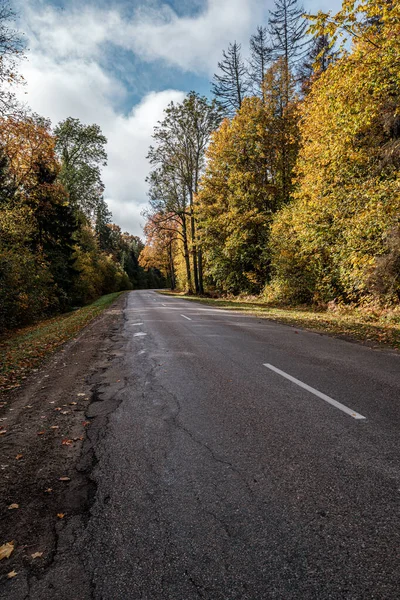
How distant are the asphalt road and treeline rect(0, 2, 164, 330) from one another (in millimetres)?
11505

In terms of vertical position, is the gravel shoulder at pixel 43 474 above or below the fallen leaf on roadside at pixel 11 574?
below

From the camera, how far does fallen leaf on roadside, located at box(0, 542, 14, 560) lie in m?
2.07

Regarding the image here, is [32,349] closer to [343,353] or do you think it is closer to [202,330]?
[202,330]

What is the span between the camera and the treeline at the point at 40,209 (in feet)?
49.1

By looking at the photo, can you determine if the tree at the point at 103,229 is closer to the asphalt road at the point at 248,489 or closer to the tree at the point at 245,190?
the tree at the point at 245,190

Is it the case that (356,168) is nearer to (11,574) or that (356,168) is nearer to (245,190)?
(245,190)

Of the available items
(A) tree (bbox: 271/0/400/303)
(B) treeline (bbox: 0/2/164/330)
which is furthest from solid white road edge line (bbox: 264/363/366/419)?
(B) treeline (bbox: 0/2/164/330)

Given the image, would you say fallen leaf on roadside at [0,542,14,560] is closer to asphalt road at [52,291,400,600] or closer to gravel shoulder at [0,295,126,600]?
gravel shoulder at [0,295,126,600]

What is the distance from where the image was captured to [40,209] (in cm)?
2202

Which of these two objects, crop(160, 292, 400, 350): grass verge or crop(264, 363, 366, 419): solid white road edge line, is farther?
crop(160, 292, 400, 350): grass verge

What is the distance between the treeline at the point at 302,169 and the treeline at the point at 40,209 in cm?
771

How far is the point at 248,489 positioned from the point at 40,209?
23834mm

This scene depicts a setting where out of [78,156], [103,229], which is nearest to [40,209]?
[78,156]

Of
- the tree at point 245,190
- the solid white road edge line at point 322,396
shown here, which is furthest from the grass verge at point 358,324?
the tree at point 245,190
